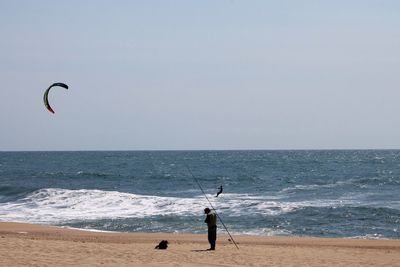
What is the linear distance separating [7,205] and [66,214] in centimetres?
522

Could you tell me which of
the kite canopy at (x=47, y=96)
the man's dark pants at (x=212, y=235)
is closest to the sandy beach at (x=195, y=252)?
the man's dark pants at (x=212, y=235)

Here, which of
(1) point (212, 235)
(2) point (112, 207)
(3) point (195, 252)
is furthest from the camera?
(2) point (112, 207)

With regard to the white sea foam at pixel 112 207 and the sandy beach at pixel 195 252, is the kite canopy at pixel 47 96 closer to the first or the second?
the sandy beach at pixel 195 252

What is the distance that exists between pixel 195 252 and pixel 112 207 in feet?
51.9

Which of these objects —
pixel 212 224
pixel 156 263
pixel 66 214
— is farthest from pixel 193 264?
pixel 66 214

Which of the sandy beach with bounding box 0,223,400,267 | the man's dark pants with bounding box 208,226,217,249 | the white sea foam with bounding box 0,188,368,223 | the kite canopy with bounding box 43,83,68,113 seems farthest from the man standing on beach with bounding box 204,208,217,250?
the white sea foam with bounding box 0,188,368,223

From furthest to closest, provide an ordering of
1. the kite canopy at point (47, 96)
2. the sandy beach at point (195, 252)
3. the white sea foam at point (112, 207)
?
the white sea foam at point (112, 207) < the kite canopy at point (47, 96) < the sandy beach at point (195, 252)

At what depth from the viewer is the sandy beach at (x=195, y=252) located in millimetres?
12859

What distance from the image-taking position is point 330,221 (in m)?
25.0

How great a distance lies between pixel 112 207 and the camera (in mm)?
30453

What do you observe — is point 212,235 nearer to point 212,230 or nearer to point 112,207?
point 212,230

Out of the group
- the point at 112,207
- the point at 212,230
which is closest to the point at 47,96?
the point at 212,230

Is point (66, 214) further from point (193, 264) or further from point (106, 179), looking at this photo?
point (106, 179)

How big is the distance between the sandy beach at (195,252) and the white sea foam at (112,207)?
7.41 metres
